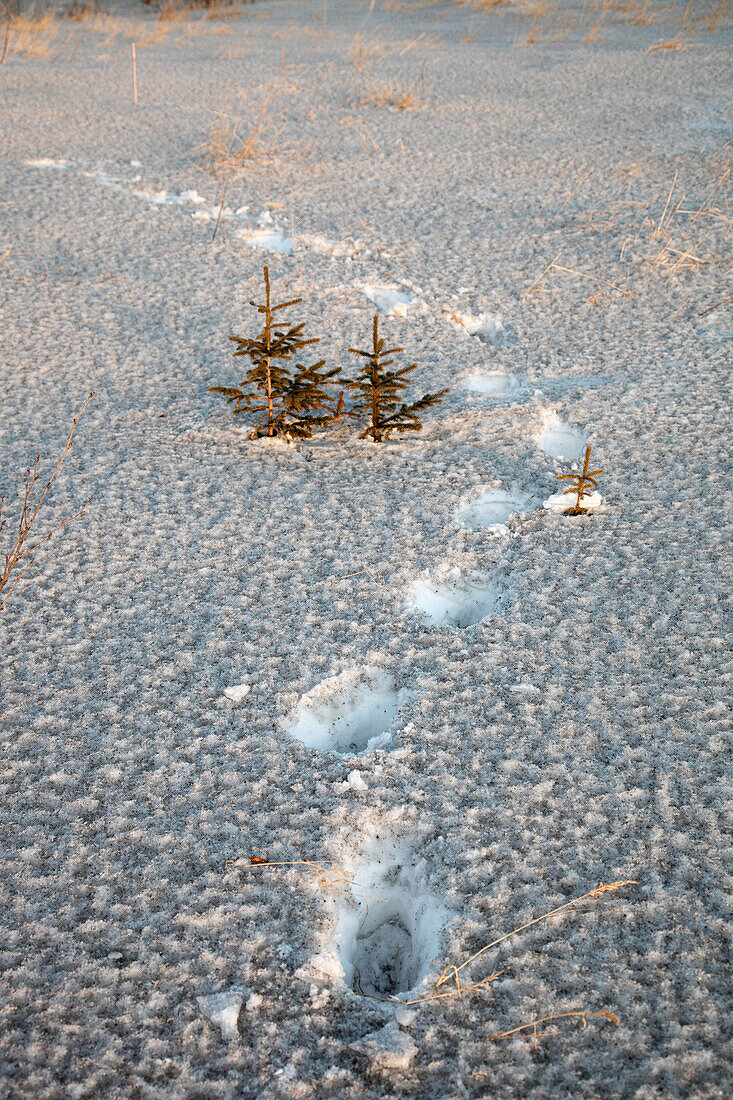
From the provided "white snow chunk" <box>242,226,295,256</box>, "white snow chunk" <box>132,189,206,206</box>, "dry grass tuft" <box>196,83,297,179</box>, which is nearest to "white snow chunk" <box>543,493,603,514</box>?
"white snow chunk" <box>242,226,295,256</box>

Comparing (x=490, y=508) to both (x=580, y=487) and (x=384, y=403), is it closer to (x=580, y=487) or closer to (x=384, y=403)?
(x=580, y=487)

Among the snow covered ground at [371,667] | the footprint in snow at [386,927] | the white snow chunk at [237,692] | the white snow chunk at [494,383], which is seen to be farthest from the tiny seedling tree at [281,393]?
the footprint in snow at [386,927]

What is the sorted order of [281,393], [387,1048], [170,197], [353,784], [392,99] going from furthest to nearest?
[392,99]
[170,197]
[281,393]
[353,784]
[387,1048]

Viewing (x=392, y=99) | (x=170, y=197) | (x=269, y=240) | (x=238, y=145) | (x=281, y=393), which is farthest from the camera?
(x=392, y=99)

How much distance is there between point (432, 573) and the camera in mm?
2137

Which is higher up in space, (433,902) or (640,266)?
(640,266)

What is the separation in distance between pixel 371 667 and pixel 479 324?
6.93 ft

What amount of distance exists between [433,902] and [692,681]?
0.88 m

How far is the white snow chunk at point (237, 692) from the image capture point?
1796 mm

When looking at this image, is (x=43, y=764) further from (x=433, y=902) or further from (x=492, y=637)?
(x=492, y=637)

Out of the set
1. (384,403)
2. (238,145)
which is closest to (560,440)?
(384,403)

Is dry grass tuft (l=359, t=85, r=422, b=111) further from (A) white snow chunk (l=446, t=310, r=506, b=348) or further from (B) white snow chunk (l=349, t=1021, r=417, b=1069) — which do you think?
(B) white snow chunk (l=349, t=1021, r=417, b=1069)

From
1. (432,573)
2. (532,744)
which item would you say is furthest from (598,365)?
(532,744)

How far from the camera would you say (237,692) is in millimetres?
1801
